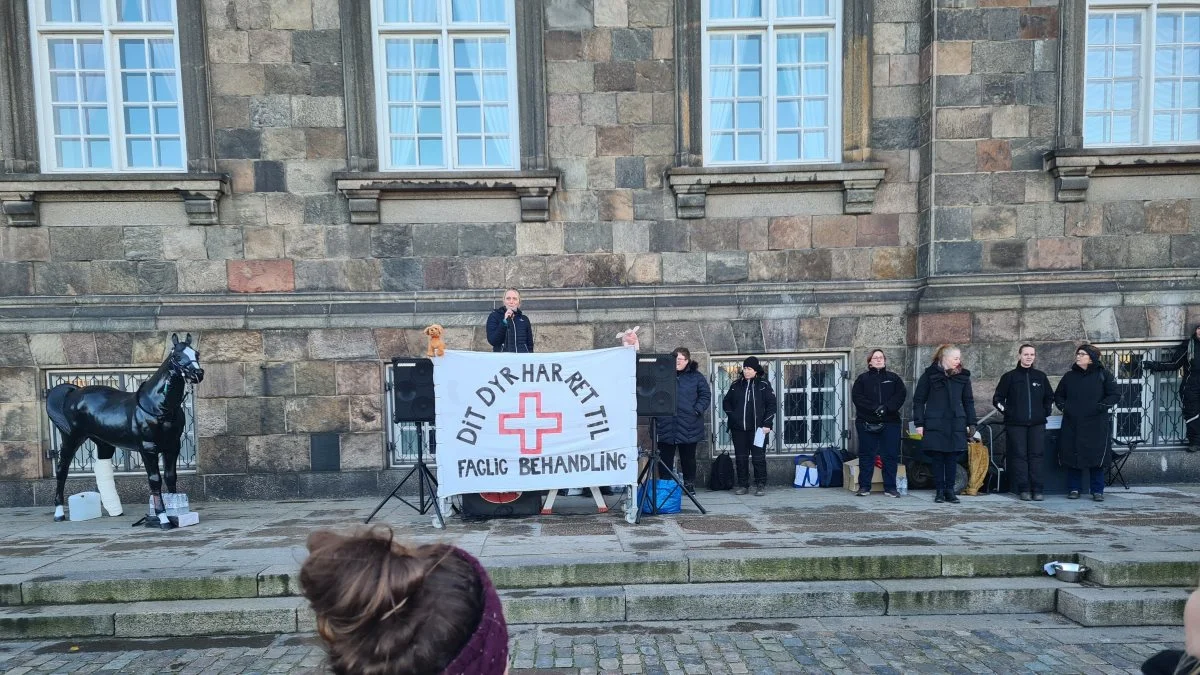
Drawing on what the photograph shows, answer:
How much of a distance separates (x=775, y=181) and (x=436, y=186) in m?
4.47

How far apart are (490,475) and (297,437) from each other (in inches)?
132

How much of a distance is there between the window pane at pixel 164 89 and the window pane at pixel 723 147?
7.24m

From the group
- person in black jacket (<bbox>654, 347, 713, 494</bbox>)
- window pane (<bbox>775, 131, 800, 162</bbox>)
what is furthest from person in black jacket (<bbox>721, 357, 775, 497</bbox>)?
window pane (<bbox>775, 131, 800, 162</bbox>)

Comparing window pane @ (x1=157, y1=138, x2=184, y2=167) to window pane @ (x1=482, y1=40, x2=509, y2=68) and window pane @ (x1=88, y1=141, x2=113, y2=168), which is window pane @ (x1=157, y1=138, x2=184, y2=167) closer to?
window pane @ (x1=88, y1=141, x2=113, y2=168)

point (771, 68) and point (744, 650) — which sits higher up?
point (771, 68)

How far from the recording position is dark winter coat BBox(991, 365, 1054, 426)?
725cm

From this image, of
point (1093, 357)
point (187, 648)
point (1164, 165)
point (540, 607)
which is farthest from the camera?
point (1164, 165)

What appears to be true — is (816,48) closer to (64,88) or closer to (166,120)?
(166,120)

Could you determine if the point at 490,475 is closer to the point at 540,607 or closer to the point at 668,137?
the point at 540,607

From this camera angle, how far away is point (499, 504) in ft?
21.9

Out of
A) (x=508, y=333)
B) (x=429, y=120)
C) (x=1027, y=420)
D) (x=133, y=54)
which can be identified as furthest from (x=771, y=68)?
(x=133, y=54)

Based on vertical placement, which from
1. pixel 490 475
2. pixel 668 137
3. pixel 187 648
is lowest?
pixel 187 648

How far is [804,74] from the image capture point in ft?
28.1

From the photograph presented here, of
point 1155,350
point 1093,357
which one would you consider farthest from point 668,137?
point 1155,350
